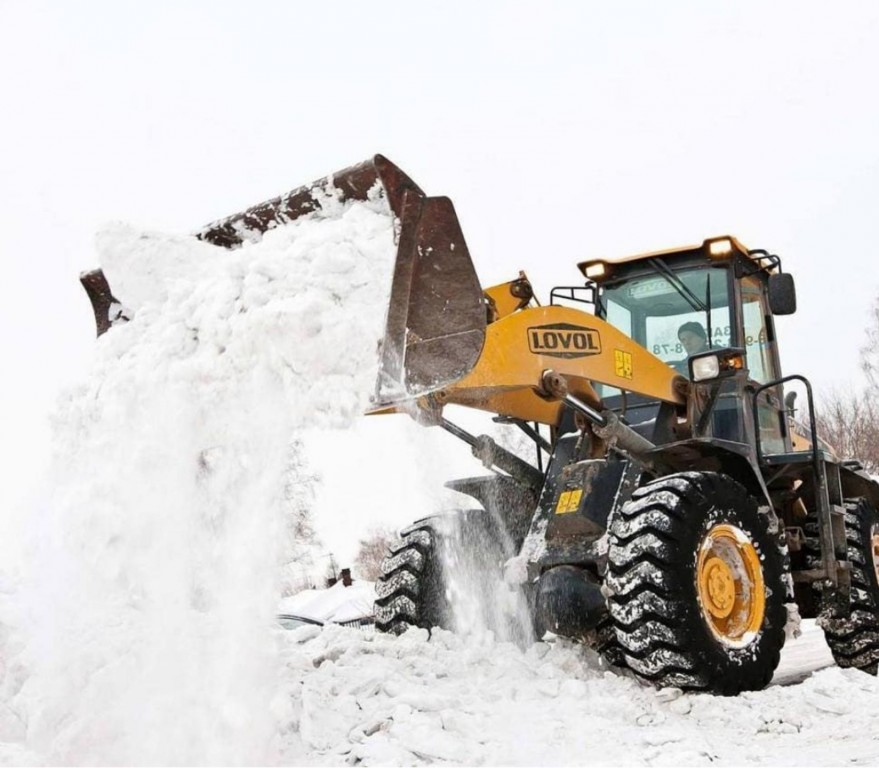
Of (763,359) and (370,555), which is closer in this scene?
(763,359)

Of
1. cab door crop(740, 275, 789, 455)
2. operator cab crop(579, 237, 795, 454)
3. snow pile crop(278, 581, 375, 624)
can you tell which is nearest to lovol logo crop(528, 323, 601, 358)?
operator cab crop(579, 237, 795, 454)

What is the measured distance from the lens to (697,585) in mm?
5402

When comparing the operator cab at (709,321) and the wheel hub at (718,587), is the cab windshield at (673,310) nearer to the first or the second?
A: the operator cab at (709,321)

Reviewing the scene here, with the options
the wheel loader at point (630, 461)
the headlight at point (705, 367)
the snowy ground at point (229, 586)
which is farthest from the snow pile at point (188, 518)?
the headlight at point (705, 367)

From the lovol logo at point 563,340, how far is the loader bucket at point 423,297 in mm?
830

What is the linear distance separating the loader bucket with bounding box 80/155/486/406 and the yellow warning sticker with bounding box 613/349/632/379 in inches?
60.7

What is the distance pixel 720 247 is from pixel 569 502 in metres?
2.15

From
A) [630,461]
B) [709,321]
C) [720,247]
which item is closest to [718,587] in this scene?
[630,461]

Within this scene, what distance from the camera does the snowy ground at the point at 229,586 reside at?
4250 mm

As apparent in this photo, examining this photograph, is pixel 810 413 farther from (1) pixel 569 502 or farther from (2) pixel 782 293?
(1) pixel 569 502

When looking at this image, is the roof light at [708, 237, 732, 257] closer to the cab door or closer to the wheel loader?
the wheel loader

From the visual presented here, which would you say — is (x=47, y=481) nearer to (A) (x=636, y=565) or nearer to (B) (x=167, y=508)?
(B) (x=167, y=508)

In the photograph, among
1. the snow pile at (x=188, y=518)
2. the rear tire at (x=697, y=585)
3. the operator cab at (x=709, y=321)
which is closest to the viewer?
the snow pile at (x=188, y=518)

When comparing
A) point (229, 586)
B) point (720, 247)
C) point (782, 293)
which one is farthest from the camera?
point (720, 247)
